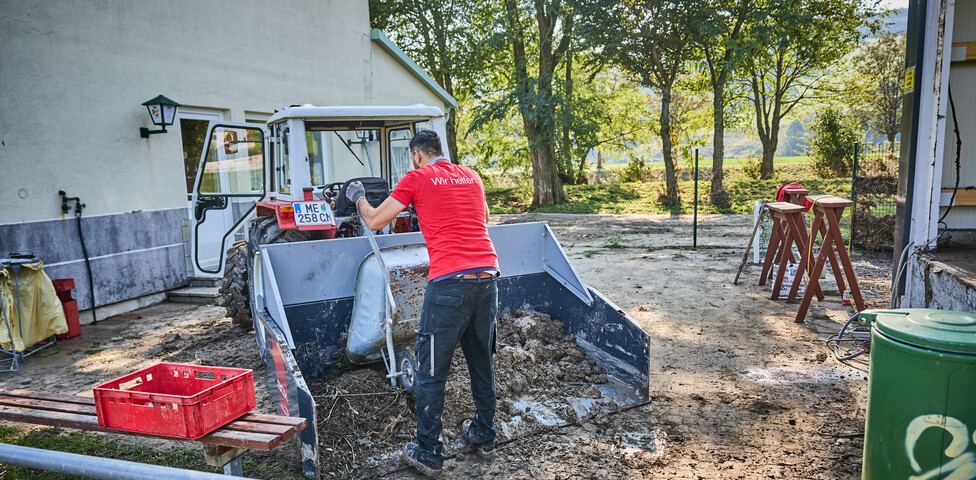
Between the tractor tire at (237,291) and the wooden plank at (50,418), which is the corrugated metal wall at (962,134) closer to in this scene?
the tractor tire at (237,291)

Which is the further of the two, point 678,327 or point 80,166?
point 80,166

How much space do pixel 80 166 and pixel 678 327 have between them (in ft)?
21.7

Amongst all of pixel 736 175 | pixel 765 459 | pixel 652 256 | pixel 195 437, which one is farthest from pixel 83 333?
pixel 736 175

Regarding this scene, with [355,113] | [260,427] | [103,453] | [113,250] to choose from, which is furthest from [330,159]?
[113,250]

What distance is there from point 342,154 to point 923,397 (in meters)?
4.75

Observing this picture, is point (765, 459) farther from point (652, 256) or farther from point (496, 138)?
point (496, 138)

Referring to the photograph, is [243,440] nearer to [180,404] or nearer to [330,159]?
[180,404]

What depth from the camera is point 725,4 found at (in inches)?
643

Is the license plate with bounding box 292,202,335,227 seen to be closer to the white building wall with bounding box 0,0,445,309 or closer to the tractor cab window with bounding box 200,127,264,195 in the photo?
the white building wall with bounding box 0,0,445,309

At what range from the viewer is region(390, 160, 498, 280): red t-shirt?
11.0 feet

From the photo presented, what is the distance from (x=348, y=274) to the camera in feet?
14.3

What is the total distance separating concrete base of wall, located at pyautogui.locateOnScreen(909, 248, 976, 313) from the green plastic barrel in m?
1.92

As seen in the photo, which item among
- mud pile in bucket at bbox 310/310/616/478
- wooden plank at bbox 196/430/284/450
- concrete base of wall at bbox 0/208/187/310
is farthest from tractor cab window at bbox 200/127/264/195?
wooden plank at bbox 196/430/284/450

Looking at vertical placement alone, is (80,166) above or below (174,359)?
above
